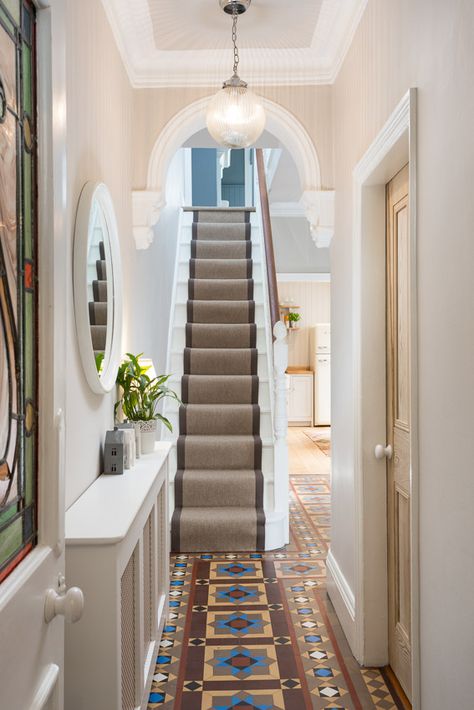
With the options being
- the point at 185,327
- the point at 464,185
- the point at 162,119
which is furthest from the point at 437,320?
the point at 185,327

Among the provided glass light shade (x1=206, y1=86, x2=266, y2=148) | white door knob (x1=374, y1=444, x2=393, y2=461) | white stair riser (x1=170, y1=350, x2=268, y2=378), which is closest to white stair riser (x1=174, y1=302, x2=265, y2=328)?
white stair riser (x1=170, y1=350, x2=268, y2=378)

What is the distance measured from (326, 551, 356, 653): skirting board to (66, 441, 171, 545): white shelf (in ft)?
3.53

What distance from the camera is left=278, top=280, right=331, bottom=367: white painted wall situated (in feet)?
35.8

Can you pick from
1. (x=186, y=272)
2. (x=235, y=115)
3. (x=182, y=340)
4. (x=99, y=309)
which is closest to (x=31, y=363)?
(x=99, y=309)

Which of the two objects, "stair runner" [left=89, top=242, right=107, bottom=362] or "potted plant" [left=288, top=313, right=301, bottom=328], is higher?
A: "potted plant" [left=288, top=313, right=301, bottom=328]

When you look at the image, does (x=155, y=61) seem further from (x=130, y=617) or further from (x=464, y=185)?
(x=130, y=617)

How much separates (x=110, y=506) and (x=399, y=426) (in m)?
1.20

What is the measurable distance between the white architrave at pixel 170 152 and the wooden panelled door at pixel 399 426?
856mm

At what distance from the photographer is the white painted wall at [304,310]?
10.9 metres

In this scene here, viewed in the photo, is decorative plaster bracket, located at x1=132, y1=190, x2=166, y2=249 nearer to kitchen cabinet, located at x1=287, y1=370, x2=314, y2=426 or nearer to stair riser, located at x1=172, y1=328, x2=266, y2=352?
stair riser, located at x1=172, y1=328, x2=266, y2=352

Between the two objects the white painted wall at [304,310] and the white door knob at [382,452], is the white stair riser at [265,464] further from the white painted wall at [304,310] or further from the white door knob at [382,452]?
the white painted wall at [304,310]

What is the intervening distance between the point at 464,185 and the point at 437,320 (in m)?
0.37

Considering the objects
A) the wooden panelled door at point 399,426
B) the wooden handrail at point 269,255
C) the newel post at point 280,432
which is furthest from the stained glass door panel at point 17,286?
the wooden handrail at point 269,255

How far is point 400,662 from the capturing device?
2.56 meters
